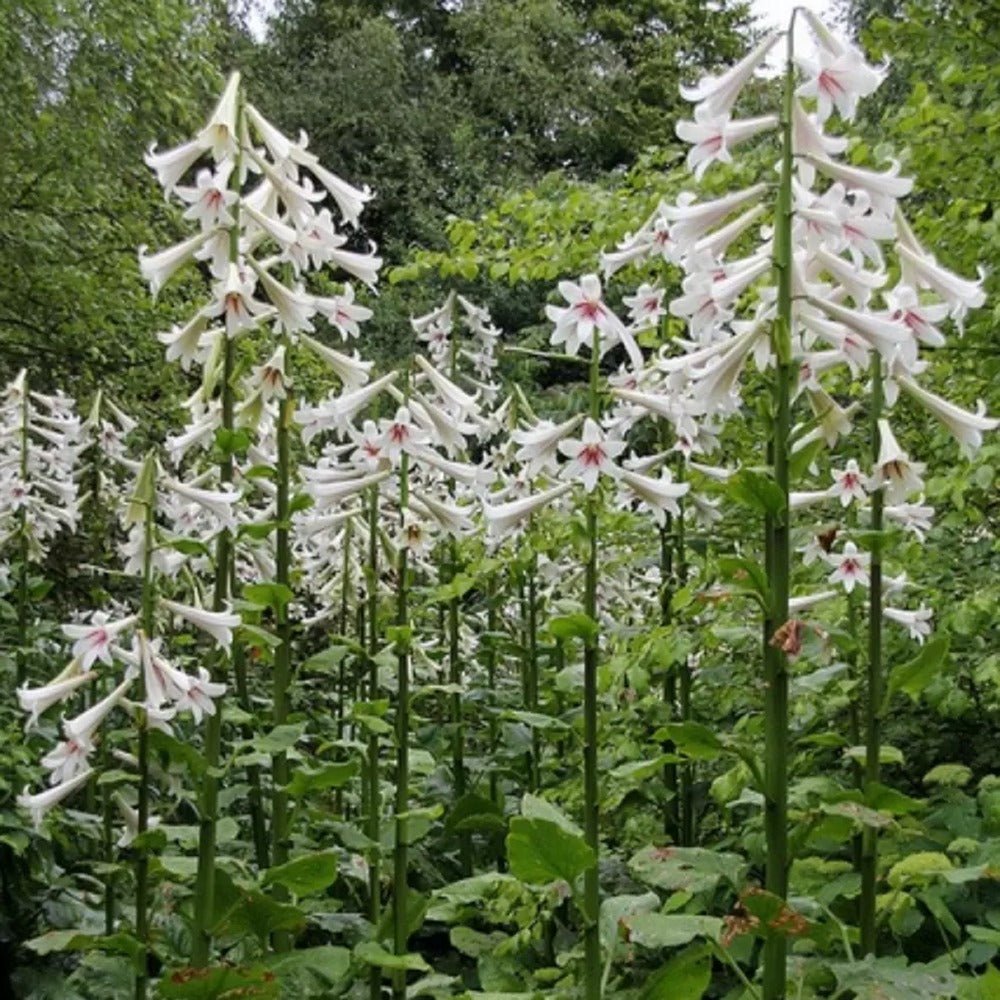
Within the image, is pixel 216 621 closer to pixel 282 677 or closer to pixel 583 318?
pixel 282 677

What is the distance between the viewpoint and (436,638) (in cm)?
496

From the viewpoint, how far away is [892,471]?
2215mm

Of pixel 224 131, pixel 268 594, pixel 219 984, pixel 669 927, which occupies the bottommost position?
pixel 219 984

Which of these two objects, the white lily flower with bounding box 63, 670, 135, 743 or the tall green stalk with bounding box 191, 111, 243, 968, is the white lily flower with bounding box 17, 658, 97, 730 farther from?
the tall green stalk with bounding box 191, 111, 243, 968

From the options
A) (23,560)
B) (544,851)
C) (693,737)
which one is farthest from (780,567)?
(23,560)

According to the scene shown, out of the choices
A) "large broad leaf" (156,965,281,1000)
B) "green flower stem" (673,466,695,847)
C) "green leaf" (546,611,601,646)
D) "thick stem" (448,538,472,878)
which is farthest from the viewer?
"thick stem" (448,538,472,878)

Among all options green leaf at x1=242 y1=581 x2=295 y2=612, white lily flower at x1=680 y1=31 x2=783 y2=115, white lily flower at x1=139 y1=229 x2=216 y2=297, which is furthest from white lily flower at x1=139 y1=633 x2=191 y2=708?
white lily flower at x1=680 y1=31 x2=783 y2=115

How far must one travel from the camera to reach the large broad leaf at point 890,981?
1.92 metres

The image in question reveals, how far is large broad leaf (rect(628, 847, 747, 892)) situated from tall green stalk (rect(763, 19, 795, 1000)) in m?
0.13

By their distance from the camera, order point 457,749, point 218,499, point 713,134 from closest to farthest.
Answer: point 713,134
point 218,499
point 457,749

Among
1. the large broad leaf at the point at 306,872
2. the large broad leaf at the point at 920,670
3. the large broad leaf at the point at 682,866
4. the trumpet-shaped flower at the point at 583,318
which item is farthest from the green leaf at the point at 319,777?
the large broad leaf at the point at 920,670

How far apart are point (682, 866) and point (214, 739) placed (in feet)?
3.21

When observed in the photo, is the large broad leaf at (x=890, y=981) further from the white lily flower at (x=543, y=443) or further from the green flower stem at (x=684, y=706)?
the green flower stem at (x=684, y=706)

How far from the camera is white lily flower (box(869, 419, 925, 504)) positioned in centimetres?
219
